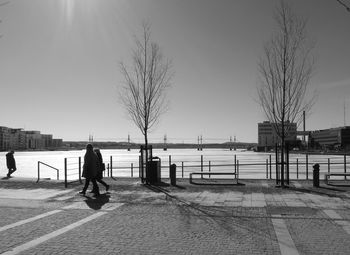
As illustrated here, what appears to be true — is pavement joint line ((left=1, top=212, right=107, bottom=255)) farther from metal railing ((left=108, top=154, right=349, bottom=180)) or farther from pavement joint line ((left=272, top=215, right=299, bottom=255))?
metal railing ((left=108, top=154, right=349, bottom=180))

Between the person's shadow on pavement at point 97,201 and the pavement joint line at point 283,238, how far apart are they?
4.65 m

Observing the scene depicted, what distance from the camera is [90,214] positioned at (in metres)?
10.6

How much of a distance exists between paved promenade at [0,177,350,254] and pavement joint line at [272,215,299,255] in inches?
0.6

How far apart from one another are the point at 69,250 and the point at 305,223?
16.0 feet

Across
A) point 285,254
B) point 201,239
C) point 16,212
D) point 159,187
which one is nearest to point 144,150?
point 159,187

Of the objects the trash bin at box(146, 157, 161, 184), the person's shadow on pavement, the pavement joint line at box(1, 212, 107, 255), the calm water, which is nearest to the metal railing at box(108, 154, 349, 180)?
the calm water

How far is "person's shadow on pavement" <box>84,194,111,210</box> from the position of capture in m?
12.0

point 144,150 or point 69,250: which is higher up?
point 144,150

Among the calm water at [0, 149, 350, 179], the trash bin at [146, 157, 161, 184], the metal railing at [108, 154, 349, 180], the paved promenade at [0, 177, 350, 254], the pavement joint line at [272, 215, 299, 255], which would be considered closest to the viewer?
the pavement joint line at [272, 215, 299, 255]

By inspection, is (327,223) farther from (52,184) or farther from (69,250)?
(52,184)

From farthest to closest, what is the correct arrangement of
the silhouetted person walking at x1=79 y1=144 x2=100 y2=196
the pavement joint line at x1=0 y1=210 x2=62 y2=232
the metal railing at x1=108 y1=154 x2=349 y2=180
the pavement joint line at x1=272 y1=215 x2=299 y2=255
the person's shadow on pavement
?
1. the metal railing at x1=108 y1=154 x2=349 y2=180
2. the silhouetted person walking at x1=79 y1=144 x2=100 y2=196
3. the person's shadow on pavement
4. the pavement joint line at x1=0 y1=210 x2=62 y2=232
5. the pavement joint line at x1=272 y1=215 x2=299 y2=255

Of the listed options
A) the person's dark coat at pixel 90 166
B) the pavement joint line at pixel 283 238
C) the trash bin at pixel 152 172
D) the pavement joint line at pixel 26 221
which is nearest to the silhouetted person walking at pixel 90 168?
the person's dark coat at pixel 90 166

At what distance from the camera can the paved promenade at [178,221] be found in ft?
23.8

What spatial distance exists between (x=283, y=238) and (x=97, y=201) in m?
6.62
